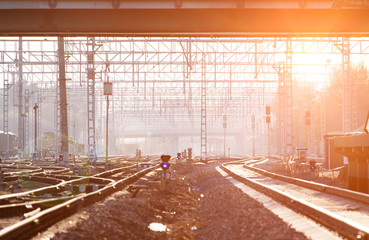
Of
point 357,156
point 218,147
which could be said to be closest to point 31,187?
point 357,156

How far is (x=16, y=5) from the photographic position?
13906 mm

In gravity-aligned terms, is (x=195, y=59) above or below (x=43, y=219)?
above

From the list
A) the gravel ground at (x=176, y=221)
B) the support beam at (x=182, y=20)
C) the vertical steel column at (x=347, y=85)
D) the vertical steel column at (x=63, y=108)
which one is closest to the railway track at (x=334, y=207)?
the gravel ground at (x=176, y=221)

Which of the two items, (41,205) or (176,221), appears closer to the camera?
(176,221)

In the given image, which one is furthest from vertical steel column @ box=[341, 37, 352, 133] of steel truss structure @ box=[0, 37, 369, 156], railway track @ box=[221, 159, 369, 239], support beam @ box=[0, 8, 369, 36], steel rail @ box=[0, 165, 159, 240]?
steel rail @ box=[0, 165, 159, 240]

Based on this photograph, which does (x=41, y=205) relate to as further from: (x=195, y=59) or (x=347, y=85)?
(x=195, y=59)

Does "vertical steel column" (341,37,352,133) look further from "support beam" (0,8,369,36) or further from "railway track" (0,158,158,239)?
"support beam" (0,8,369,36)

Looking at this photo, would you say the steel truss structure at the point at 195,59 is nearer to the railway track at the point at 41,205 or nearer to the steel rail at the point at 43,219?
the railway track at the point at 41,205

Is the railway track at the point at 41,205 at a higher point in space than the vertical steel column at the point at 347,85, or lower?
lower

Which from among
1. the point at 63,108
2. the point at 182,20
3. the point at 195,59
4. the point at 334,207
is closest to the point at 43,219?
the point at 334,207

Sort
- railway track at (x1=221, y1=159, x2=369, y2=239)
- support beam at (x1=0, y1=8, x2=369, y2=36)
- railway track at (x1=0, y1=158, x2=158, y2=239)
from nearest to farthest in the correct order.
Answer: railway track at (x1=221, y1=159, x2=369, y2=239)
railway track at (x1=0, y1=158, x2=158, y2=239)
support beam at (x1=0, y1=8, x2=369, y2=36)

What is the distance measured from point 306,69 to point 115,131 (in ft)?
141

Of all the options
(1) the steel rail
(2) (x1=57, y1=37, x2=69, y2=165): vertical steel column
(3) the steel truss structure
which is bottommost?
(1) the steel rail

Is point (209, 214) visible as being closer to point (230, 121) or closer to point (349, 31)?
point (349, 31)
